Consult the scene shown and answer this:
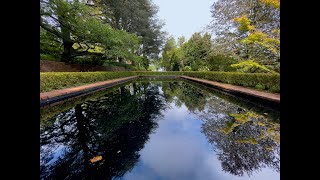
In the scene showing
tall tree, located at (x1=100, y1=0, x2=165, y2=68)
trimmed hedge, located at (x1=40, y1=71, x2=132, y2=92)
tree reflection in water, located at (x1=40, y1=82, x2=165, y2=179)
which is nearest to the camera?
tree reflection in water, located at (x1=40, y1=82, x2=165, y2=179)

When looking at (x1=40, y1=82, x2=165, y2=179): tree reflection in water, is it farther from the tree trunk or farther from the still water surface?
the tree trunk

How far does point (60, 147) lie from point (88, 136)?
543 mm

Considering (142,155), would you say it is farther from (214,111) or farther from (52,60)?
(52,60)

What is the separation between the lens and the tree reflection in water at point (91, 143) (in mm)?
2260

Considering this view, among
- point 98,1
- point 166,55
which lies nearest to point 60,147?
point 98,1

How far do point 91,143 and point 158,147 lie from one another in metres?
1.20

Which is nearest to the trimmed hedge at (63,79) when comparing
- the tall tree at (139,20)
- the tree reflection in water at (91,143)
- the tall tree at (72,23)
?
the tall tree at (72,23)

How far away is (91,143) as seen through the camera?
3.07 meters

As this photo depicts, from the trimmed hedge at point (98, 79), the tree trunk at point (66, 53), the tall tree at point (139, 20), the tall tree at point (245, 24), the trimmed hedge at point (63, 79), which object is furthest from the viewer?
the tall tree at point (139, 20)

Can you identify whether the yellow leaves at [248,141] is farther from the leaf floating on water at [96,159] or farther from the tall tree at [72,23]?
the tall tree at [72,23]

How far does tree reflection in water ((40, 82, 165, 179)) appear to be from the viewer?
89.0 inches

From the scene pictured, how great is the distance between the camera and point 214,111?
5.78 metres

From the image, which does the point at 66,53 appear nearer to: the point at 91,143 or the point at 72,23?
the point at 72,23

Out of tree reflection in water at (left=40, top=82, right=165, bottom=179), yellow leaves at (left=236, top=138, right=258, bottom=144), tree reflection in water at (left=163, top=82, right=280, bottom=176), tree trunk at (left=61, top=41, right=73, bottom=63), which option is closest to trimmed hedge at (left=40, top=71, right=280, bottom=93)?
tree reflection in water at (left=40, top=82, right=165, bottom=179)
